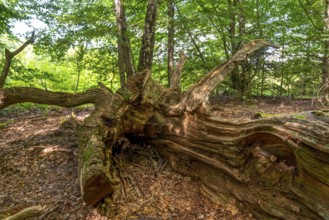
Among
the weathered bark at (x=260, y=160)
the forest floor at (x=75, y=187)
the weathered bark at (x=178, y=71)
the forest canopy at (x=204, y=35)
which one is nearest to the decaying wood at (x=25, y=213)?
the forest floor at (x=75, y=187)

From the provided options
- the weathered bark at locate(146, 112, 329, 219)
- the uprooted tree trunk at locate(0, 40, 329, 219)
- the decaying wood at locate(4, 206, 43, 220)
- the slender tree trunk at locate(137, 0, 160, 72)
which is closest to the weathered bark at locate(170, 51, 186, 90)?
the uprooted tree trunk at locate(0, 40, 329, 219)

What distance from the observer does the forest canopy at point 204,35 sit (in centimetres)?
794

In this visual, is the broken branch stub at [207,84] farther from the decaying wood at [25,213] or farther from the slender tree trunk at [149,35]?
the decaying wood at [25,213]

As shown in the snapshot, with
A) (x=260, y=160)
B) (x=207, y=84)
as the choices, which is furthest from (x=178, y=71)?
(x=260, y=160)

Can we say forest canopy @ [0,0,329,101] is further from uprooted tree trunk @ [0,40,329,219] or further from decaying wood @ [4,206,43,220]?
decaying wood @ [4,206,43,220]

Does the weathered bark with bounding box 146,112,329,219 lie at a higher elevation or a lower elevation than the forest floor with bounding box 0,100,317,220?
higher

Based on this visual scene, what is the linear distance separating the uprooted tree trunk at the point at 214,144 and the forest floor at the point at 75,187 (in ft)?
0.67

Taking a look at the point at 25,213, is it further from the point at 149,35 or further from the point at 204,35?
the point at 204,35

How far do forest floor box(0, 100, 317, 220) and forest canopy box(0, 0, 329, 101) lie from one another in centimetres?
348

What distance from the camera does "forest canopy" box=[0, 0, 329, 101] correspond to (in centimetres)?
794

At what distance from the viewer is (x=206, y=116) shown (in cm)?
434

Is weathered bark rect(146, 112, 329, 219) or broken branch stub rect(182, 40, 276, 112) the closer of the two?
weathered bark rect(146, 112, 329, 219)

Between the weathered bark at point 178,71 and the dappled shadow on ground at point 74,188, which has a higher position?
the weathered bark at point 178,71

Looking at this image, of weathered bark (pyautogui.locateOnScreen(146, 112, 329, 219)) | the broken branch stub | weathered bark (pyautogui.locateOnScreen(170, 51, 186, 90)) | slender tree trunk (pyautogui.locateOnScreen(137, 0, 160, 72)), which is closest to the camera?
weathered bark (pyautogui.locateOnScreen(146, 112, 329, 219))
